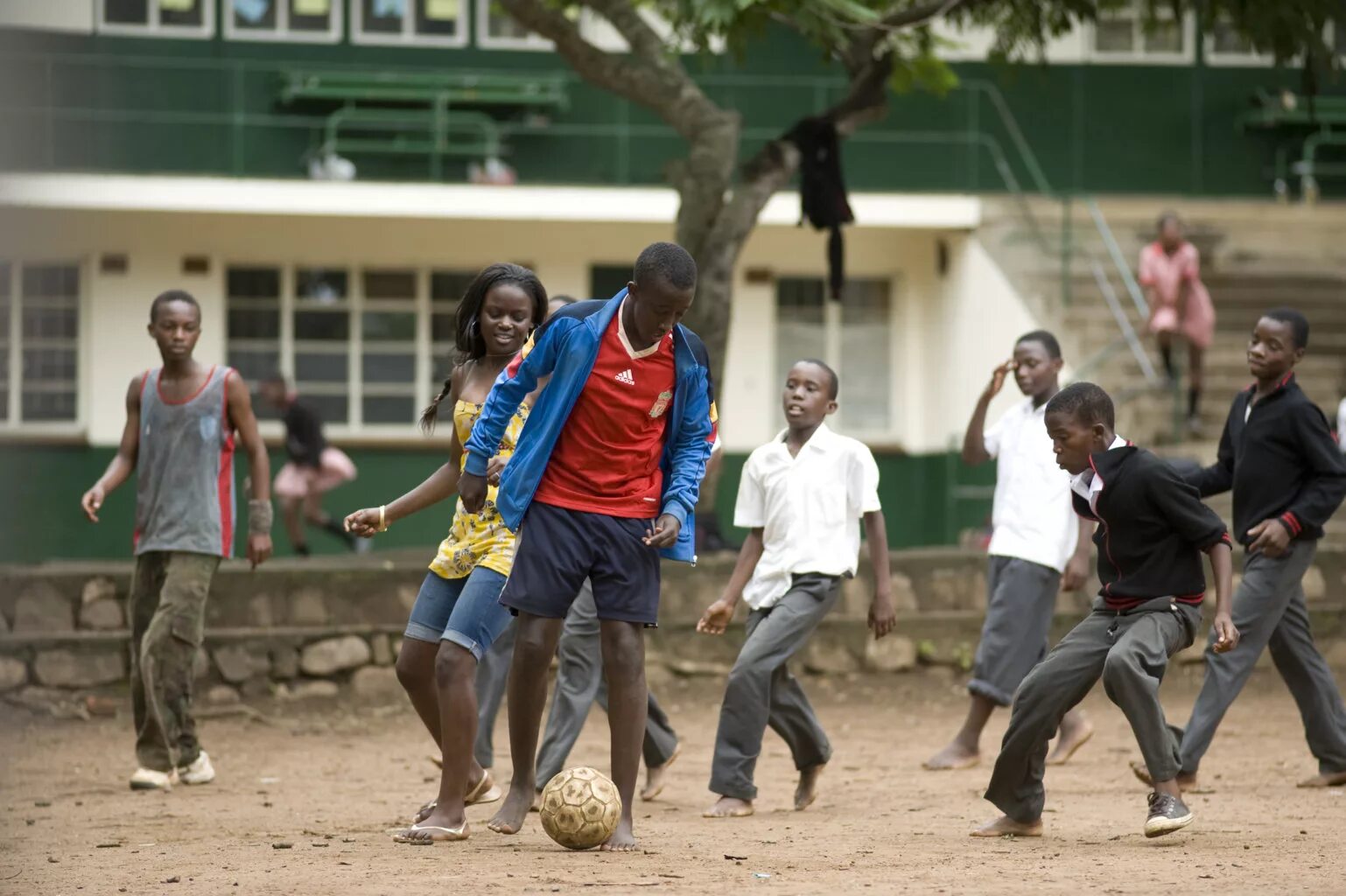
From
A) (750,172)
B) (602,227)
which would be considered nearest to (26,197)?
(750,172)

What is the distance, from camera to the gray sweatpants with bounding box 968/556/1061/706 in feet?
27.3

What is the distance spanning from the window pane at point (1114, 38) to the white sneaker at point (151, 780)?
632 inches

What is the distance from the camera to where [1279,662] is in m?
7.61

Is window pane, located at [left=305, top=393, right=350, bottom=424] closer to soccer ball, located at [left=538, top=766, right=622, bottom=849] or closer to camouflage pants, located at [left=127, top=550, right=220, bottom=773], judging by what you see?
camouflage pants, located at [left=127, top=550, right=220, bottom=773]

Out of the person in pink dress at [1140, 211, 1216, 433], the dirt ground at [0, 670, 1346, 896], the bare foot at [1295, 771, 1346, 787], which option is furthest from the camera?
the person in pink dress at [1140, 211, 1216, 433]

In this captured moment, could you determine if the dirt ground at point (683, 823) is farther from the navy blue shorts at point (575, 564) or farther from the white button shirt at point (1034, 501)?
the white button shirt at point (1034, 501)

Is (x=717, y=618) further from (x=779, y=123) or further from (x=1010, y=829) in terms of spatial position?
(x=779, y=123)

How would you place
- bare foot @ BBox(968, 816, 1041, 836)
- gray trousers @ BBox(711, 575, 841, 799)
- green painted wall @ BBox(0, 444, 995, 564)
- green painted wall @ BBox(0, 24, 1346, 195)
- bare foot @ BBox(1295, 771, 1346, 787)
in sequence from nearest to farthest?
bare foot @ BBox(968, 816, 1041, 836) → gray trousers @ BBox(711, 575, 841, 799) → bare foot @ BBox(1295, 771, 1346, 787) → green painted wall @ BBox(0, 444, 995, 564) → green painted wall @ BBox(0, 24, 1346, 195)

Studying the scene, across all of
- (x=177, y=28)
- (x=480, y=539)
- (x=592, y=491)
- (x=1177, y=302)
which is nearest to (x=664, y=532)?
(x=592, y=491)

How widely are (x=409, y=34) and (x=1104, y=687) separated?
1588cm

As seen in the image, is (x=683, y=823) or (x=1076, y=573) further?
(x=1076, y=573)

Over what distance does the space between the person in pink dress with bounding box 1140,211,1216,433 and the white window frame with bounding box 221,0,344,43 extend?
9.31 m

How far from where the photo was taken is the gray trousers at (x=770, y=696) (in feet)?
22.6

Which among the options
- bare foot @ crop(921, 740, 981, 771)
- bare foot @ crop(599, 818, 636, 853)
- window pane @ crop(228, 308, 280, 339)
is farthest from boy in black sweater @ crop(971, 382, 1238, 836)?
window pane @ crop(228, 308, 280, 339)
